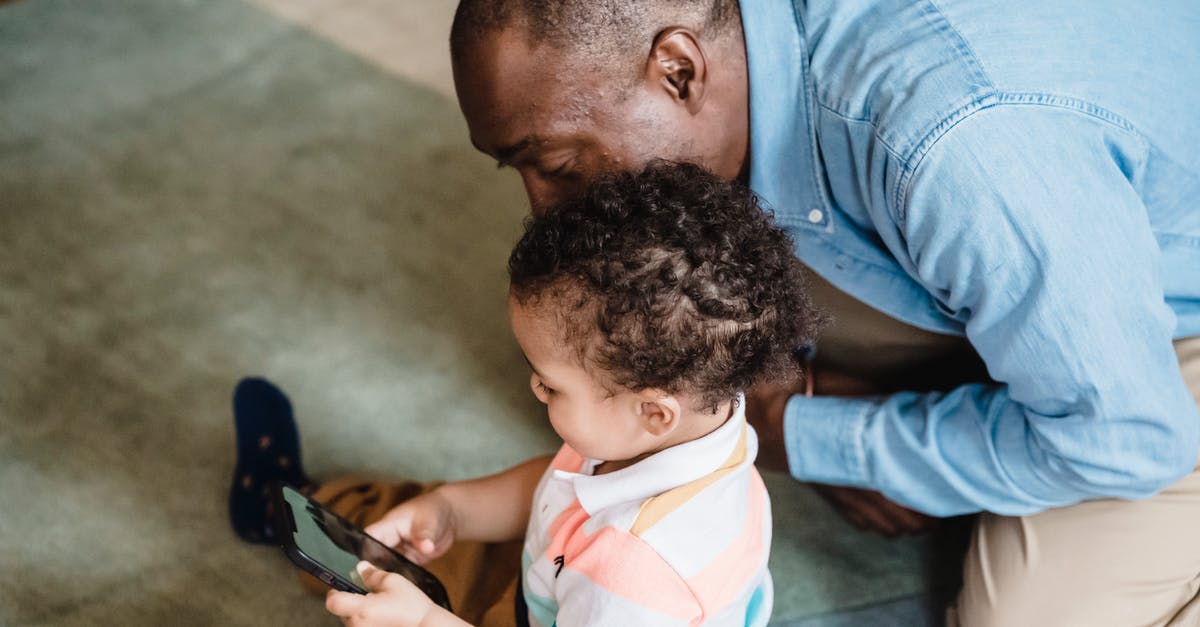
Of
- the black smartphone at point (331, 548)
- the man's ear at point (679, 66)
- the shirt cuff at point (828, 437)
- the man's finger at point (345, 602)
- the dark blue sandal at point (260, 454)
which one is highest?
the man's ear at point (679, 66)

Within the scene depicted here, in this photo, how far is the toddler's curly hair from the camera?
0.79m

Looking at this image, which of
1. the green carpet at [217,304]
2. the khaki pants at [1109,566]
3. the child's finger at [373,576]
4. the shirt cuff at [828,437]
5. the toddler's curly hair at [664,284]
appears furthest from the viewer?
the green carpet at [217,304]

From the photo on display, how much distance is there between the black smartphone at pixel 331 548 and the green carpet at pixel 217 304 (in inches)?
9.4

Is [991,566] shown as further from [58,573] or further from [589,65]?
A: [58,573]

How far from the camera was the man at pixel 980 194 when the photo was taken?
33.8 inches

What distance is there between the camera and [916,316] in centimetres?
110

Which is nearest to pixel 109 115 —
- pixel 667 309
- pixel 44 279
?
pixel 44 279

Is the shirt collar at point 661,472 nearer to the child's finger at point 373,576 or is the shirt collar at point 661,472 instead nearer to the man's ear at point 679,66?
the child's finger at point 373,576

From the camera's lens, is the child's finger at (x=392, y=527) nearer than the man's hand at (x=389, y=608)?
No

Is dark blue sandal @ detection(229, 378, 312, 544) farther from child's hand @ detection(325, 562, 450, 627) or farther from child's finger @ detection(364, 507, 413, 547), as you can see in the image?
child's hand @ detection(325, 562, 450, 627)

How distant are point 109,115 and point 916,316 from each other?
1.49 metres

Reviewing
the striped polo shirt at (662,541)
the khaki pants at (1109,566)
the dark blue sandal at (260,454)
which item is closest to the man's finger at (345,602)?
the striped polo shirt at (662,541)

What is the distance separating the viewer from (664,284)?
2.57ft

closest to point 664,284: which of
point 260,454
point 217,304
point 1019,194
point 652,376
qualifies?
point 652,376
